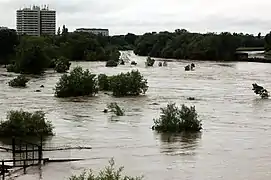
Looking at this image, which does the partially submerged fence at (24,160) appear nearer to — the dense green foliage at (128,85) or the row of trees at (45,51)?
the dense green foliage at (128,85)

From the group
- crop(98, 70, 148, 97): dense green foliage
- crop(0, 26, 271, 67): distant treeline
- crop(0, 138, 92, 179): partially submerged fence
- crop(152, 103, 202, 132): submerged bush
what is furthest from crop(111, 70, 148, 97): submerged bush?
crop(0, 26, 271, 67): distant treeline

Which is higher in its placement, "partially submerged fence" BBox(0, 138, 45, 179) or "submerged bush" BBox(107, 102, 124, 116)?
"submerged bush" BBox(107, 102, 124, 116)

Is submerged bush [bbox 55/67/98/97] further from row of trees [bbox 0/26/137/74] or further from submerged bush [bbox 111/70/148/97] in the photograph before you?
row of trees [bbox 0/26/137/74]

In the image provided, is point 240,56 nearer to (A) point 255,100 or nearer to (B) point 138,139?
(A) point 255,100

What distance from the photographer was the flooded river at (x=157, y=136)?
21.6 meters

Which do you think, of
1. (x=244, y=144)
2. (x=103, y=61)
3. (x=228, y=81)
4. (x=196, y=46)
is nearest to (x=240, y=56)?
(x=196, y=46)

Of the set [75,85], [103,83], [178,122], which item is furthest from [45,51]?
[178,122]

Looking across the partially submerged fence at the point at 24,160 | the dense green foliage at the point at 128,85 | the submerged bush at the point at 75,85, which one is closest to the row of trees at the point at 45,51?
the submerged bush at the point at 75,85

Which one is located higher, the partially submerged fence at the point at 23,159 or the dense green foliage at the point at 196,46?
the dense green foliage at the point at 196,46

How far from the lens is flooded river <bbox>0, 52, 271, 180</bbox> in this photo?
2162 cm

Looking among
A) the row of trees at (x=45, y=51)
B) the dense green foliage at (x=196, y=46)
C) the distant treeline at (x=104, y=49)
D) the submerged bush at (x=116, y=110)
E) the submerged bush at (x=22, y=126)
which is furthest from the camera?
the dense green foliage at (x=196, y=46)

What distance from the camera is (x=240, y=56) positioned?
4756 inches

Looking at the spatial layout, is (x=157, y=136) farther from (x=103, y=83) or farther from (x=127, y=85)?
(x=103, y=83)

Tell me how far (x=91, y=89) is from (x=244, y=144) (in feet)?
78.4
